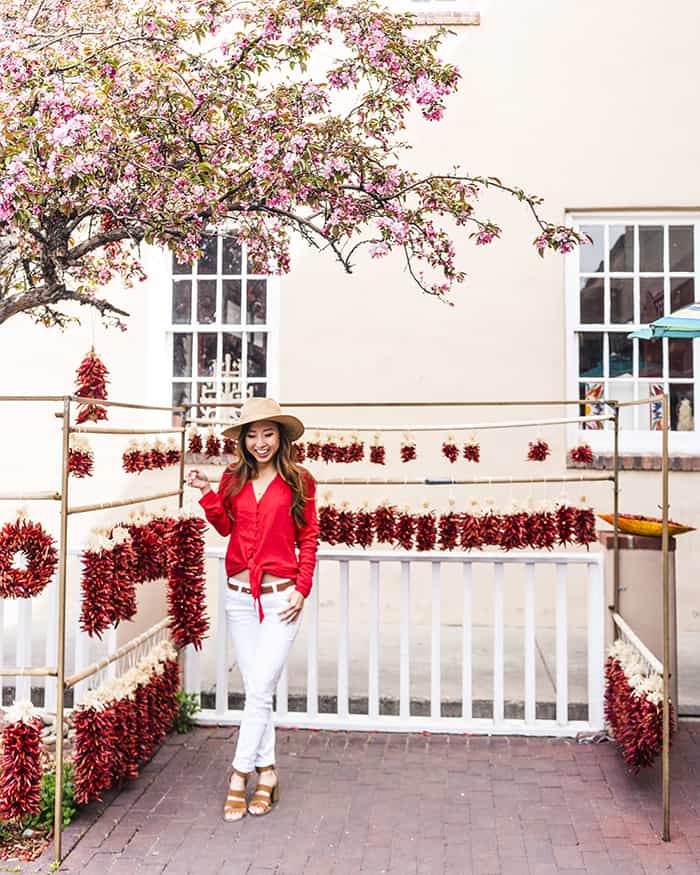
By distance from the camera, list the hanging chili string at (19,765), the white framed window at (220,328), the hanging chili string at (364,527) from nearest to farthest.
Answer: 1. the hanging chili string at (19,765)
2. the hanging chili string at (364,527)
3. the white framed window at (220,328)

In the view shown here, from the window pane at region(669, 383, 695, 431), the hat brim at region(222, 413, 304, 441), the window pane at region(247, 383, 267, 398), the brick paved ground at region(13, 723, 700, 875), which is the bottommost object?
the brick paved ground at region(13, 723, 700, 875)

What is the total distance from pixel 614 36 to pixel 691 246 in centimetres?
203

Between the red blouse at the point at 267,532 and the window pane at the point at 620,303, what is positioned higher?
the window pane at the point at 620,303

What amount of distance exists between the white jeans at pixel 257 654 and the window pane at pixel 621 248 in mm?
5387

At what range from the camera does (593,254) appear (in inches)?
317

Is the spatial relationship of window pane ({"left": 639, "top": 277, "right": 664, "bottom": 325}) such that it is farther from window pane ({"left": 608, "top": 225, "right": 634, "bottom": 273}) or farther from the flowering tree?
the flowering tree

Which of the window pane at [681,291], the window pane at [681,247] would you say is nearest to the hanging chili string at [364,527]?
the window pane at [681,291]

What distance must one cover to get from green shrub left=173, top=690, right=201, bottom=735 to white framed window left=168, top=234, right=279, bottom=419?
3.54m

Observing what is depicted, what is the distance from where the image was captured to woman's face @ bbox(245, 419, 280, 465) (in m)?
4.12

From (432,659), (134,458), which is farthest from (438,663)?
(134,458)

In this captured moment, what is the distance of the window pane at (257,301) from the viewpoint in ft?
27.3

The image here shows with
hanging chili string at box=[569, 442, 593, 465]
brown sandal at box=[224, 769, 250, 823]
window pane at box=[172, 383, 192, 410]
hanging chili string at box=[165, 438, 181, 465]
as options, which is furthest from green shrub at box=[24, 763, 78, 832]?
window pane at box=[172, 383, 192, 410]

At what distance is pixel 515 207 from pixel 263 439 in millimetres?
4782

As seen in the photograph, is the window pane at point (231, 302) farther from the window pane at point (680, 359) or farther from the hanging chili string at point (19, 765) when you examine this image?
the hanging chili string at point (19, 765)
